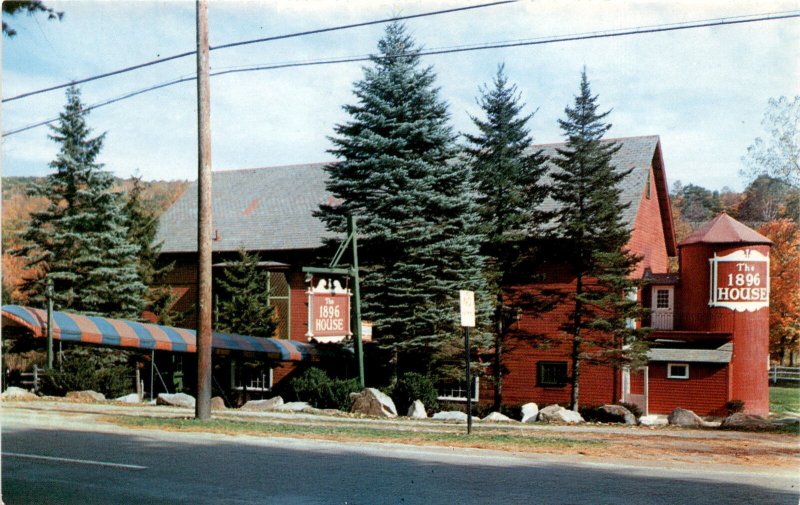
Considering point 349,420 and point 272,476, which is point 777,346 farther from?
point 272,476

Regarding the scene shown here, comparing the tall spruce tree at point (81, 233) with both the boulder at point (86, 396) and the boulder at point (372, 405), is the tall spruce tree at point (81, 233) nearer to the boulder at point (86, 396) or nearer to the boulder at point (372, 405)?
the boulder at point (86, 396)

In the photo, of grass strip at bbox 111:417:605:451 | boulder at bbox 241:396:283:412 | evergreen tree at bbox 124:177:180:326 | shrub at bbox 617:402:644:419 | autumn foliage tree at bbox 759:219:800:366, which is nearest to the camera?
grass strip at bbox 111:417:605:451

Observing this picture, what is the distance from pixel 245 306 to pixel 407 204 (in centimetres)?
1068

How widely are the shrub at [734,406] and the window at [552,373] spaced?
6.55 meters

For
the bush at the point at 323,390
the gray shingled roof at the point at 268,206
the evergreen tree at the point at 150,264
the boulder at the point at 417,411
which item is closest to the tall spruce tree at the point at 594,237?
the gray shingled roof at the point at 268,206

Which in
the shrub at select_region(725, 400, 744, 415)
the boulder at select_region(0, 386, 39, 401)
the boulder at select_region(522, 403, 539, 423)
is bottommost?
the shrub at select_region(725, 400, 744, 415)

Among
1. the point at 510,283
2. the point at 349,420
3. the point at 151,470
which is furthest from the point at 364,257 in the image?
the point at 151,470

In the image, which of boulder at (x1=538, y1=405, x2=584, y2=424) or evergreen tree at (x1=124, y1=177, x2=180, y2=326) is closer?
boulder at (x1=538, y1=405, x2=584, y2=424)

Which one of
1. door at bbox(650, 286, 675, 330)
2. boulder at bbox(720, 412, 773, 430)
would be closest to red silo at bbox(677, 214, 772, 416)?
door at bbox(650, 286, 675, 330)

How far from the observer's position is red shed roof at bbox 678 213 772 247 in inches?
1323

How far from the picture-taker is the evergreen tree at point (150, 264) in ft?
131

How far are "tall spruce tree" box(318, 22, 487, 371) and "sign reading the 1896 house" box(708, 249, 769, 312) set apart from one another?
10.8 m

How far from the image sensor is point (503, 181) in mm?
30641

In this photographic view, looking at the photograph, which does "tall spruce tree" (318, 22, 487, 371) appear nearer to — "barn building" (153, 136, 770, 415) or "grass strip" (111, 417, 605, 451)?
"barn building" (153, 136, 770, 415)
